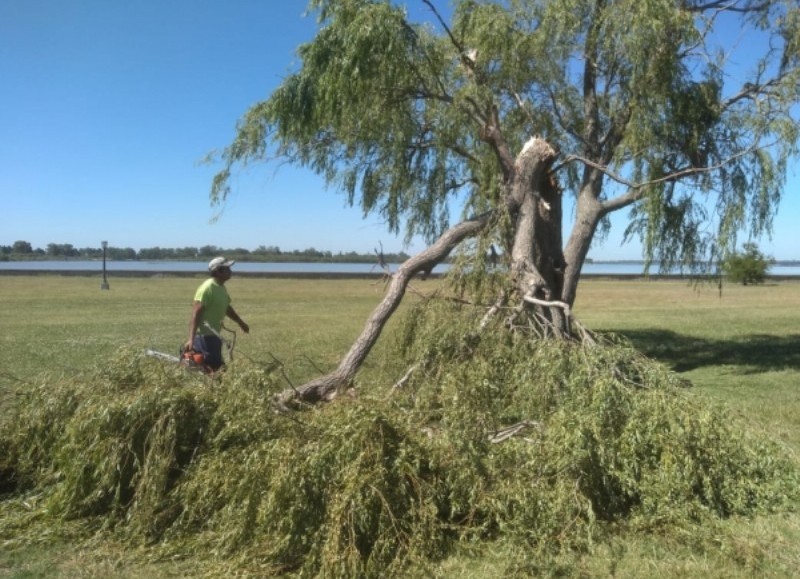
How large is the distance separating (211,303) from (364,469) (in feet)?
10.4

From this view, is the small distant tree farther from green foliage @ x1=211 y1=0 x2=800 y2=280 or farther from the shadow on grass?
green foliage @ x1=211 y1=0 x2=800 y2=280

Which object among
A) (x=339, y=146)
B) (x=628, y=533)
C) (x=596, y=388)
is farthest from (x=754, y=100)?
(x=628, y=533)

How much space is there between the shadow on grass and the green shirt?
25.4 ft

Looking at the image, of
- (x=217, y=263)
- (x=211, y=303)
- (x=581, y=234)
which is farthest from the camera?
(x=581, y=234)

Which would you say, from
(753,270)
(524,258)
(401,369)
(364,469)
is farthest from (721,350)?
(753,270)

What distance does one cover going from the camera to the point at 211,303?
6.72m

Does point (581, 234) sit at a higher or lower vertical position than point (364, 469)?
higher

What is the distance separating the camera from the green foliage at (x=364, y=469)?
13.1 ft

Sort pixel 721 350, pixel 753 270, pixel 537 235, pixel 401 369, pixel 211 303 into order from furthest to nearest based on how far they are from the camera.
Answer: pixel 753 270
pixel 721 350
pixel 537 235
pixel 401 369
pixel 211 303

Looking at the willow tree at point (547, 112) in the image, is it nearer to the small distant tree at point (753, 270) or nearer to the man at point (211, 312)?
A: the man at point (211, 312)

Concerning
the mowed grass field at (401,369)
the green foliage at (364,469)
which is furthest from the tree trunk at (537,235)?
the green foliage at (364,469)

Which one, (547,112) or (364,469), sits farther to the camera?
(547,112)

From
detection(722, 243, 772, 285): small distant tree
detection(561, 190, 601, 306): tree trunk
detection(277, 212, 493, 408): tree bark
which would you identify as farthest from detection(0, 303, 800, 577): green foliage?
detection(722, 243, 772, 285): small distant tree

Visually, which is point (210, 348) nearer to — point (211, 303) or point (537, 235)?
point (211, 303)
